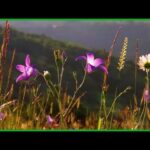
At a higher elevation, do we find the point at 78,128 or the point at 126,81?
the point at 126,81

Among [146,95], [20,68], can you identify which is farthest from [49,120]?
[146,95]

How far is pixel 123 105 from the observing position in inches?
133

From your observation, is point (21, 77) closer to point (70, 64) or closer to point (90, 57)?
point (70, 64)

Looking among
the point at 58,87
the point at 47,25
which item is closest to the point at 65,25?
the point at 47,25

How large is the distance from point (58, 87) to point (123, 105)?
346mm

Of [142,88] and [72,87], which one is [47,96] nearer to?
[72,87]

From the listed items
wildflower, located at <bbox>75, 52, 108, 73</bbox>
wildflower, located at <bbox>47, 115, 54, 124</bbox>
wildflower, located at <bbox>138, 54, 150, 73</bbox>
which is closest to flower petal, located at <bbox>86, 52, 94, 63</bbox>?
wildflower, located at <bbox>75, 52, 108, 73</bbox>

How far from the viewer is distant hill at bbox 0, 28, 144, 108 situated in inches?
133

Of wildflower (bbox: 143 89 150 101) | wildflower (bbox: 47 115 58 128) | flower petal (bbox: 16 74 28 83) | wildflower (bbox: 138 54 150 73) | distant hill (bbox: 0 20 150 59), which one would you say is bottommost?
wildflower (bbox: 47 115 58 128)

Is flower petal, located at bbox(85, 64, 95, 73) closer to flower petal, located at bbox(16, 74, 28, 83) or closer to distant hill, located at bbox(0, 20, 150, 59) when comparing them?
distant hill, located at bbox(0, 20, 150, 59)

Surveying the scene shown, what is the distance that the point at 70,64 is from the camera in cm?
340

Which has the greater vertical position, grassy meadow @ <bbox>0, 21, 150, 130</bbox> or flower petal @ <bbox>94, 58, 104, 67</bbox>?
flower petal @ <bbox>94, 58, 104, 67</bbox>

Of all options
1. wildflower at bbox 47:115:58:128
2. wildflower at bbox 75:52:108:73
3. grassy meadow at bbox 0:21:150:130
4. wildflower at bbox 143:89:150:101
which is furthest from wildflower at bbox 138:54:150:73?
wildflower at bbox 47:115:58:128

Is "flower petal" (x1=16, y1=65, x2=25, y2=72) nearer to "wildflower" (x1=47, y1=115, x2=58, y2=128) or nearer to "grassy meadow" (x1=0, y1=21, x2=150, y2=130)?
"grassy meadow" (x1=0, y1=21, x2=150, y2=130)
